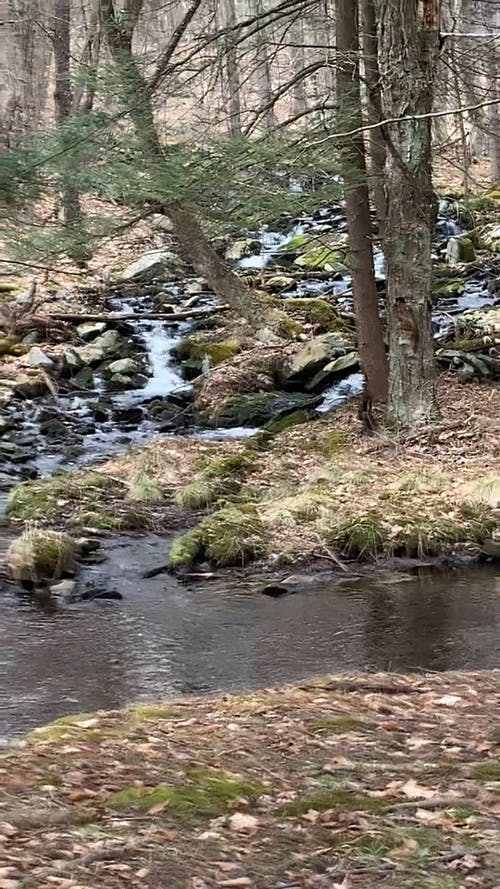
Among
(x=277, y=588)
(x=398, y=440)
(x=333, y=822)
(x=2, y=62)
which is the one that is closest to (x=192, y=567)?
(x=277, y=588)

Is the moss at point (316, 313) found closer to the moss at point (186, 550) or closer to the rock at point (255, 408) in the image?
the rock at point (255, 408)

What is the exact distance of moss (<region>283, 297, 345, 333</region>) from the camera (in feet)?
54.4

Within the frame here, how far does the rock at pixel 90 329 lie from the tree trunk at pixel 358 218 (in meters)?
7.24

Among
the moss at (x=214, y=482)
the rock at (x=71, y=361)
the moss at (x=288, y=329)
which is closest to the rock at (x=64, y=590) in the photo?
the moss at (x=214, y=482)

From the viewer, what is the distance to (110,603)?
306 inches

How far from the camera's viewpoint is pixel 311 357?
49.9 ft

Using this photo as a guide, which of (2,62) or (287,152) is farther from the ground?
(2,62)

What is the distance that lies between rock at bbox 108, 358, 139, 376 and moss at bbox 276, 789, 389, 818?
12972 millimetres

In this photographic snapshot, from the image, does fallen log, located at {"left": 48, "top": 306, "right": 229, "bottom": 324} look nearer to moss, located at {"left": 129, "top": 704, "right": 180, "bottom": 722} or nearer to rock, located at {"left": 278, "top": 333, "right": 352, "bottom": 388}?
rock, located at {"left": 278, "top": 333, "right": 352, "bottom": 388}

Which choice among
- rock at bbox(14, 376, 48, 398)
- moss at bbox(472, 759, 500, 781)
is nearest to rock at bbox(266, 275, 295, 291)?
rock at bbox(14, 376, 48, 398)

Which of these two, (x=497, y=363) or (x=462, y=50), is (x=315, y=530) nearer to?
(x=497, y=363)

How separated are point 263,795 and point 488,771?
3.23 feet

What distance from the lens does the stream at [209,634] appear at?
6.02 meters

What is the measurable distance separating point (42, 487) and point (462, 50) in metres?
7.64
